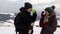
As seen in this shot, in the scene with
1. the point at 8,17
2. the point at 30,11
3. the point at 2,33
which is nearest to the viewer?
the point at 30,11

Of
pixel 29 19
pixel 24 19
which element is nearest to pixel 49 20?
pixel 29 19

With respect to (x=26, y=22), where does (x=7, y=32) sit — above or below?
below

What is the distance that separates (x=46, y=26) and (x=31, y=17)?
366 millimetres

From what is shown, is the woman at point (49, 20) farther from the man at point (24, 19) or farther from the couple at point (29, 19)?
the man at point (24, 19)

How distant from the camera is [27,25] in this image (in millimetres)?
4488

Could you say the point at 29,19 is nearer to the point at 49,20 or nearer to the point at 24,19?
the point at 24,19

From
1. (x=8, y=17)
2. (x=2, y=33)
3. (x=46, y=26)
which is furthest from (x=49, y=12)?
(x=8, y=17)

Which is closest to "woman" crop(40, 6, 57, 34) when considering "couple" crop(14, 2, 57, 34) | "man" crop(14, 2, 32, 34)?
"couple" crop(14, 2, 57, 34)

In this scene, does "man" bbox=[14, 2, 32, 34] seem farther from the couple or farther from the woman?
the woman

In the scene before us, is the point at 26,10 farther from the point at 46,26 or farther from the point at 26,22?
the point at 46,26

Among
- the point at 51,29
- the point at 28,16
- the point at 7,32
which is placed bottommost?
the point at 7,32

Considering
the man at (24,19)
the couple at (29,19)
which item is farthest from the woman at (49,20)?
the man at (24,19)

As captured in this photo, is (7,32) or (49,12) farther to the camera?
(7,32)

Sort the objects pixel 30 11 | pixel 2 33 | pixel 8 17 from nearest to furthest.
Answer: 1. pixel 30 11
2. pixel 2 33
3. pixel 8 17
